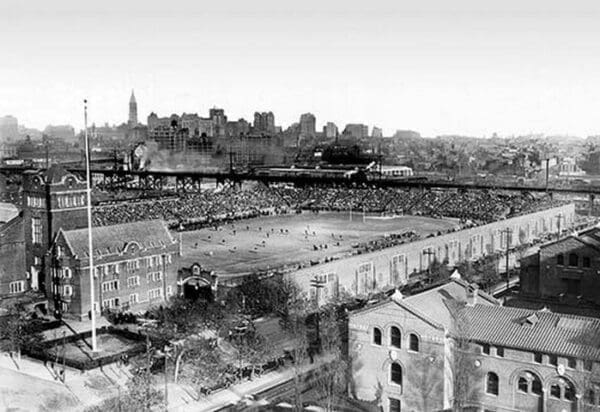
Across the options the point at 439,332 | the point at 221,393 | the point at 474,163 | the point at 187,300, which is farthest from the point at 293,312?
the point at 474,163

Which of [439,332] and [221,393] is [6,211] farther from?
[439,332]

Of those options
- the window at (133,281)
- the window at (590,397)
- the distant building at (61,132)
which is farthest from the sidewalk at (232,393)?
the distant building at (61,132)

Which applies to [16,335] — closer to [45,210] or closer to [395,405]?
[45,210]

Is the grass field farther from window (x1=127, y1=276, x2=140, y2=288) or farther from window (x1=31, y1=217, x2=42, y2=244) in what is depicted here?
window (x1=31, y1=217, x2=42, y2=244)

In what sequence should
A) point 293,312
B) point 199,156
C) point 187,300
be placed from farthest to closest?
point 199,156, point 187,300, point 293,312

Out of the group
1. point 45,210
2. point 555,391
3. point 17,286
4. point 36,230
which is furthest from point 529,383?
point 17,286

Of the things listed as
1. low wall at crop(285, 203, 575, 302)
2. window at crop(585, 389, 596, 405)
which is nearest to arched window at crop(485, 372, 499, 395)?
window at crop(585, 389, 596, 405)

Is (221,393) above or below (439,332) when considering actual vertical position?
below

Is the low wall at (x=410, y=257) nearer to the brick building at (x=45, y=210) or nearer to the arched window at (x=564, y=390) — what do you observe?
the brick building at (x=45, y=210)
